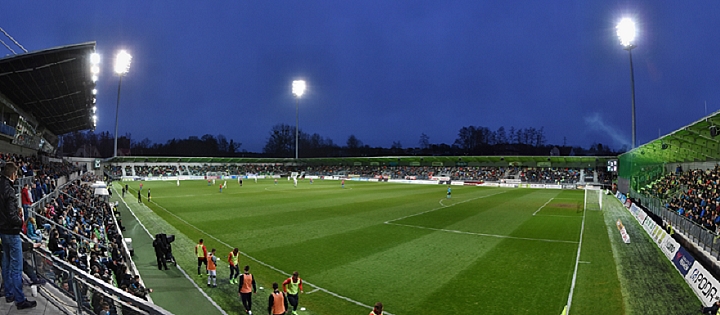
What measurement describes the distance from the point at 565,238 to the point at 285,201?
2486 centimetres

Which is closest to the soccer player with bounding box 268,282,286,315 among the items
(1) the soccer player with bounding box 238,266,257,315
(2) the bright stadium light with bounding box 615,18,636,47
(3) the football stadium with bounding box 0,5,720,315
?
(3) the football stadium with bounding box 0,5,720,315

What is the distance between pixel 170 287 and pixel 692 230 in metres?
21.1

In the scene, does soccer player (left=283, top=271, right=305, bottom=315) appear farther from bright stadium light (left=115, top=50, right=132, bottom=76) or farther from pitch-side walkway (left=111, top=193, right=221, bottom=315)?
bright stadium light (left=115, top=50, right=132, bottom=76)

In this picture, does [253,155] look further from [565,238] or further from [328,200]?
[565,238]

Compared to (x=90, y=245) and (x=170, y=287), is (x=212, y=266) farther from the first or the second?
(x=90, y=245)

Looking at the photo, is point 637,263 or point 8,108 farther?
point 8,108

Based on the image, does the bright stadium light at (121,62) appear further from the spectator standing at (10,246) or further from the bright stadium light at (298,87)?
the spectator standing at (10,246)

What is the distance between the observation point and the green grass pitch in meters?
11.1

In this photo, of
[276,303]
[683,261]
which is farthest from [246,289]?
[683,261]

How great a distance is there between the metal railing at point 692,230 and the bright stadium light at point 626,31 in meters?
20.7

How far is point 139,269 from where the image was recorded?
13781 mm

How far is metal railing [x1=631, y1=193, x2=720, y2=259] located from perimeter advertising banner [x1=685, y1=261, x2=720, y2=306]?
2041 mm

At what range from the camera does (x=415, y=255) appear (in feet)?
53.3

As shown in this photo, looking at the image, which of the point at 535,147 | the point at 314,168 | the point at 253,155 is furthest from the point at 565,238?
→ the point at 253,155
